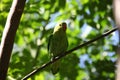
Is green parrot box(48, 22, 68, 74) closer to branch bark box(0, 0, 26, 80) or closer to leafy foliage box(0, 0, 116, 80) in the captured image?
leafy foliage box(0, 0, 116, 80)

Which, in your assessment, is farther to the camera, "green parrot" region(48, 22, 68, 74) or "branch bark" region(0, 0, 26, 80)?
"green parrot" region(48, 22, 68, 74)

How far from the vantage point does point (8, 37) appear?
1400mm

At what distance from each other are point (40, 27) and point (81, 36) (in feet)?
2.36

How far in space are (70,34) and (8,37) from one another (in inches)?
96.9

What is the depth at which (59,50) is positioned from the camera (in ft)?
8.18

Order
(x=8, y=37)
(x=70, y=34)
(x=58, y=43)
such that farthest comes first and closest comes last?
(x=70, y=34) < (x=58, y=43) < (x=8, y=37)

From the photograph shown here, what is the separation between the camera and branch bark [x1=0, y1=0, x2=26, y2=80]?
4.41 ft

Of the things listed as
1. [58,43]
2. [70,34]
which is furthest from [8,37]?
[70,34]

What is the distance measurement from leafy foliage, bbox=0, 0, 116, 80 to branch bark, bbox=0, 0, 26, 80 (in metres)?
1.60

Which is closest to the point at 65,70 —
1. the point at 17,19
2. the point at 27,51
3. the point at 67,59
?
the point at 67,59

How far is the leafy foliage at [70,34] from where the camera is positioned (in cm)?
333

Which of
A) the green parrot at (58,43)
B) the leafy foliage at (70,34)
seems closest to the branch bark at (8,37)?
the green parrot at (58,43)

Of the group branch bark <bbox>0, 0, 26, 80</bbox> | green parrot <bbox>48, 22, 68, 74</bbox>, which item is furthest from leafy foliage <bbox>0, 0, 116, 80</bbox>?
branch bark <bbox>0, 0, 26, 80</bbox>

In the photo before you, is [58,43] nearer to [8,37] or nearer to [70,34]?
[8,37]
